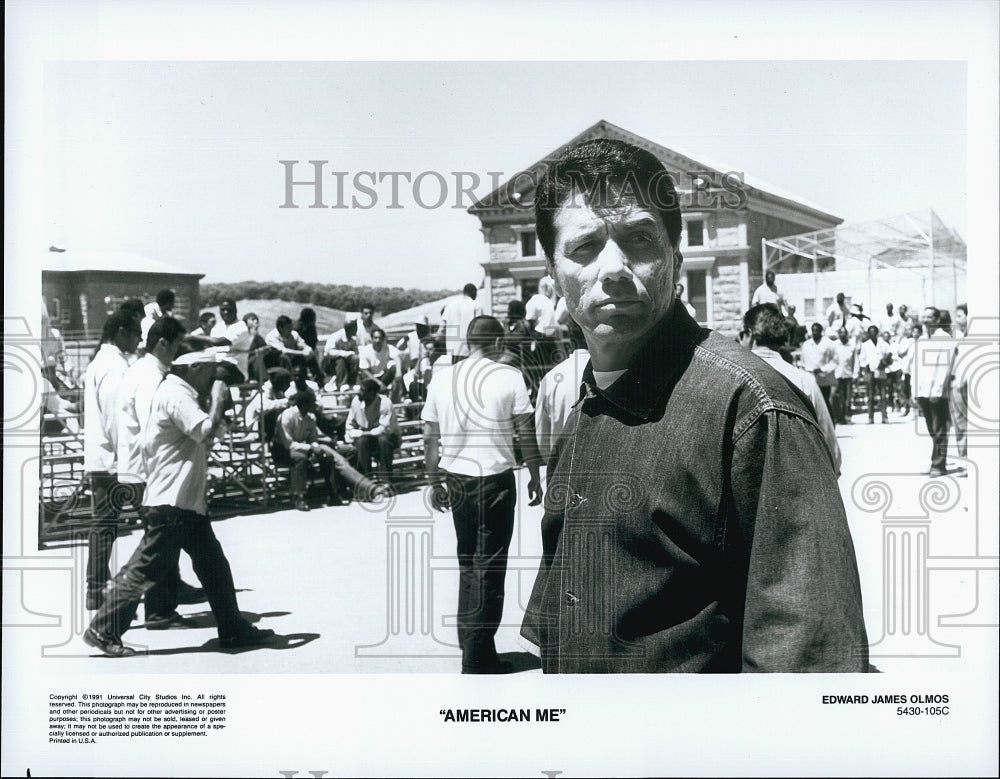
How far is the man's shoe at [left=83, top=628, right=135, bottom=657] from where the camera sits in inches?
144

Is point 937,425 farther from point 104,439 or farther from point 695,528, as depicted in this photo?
point 104,439

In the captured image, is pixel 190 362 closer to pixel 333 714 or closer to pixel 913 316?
pixel 333 714

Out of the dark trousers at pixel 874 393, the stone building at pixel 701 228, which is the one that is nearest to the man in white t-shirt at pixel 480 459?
the stone building at pixel 701 228

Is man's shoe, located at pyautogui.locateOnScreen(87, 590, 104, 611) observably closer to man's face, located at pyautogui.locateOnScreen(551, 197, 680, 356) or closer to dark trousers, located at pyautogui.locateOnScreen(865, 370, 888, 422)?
man's face, located at pyautogui.locateOnScreen(551, 197, 680, 356)

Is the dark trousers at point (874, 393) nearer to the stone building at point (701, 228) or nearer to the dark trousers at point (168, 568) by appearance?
the stone building at point (701, 228)

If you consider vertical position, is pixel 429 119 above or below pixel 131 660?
above

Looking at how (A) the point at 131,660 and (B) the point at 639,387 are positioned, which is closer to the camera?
(B) the point at 639,387

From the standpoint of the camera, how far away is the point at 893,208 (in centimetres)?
369

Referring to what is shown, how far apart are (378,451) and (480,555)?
0.54 metres

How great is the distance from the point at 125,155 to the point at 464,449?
1.67 m

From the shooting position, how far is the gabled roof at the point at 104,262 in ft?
11.9

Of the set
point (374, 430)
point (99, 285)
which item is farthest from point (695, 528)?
point (99, 285)

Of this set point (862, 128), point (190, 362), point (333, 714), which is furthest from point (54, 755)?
point (862, 128)

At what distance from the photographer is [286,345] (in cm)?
368
